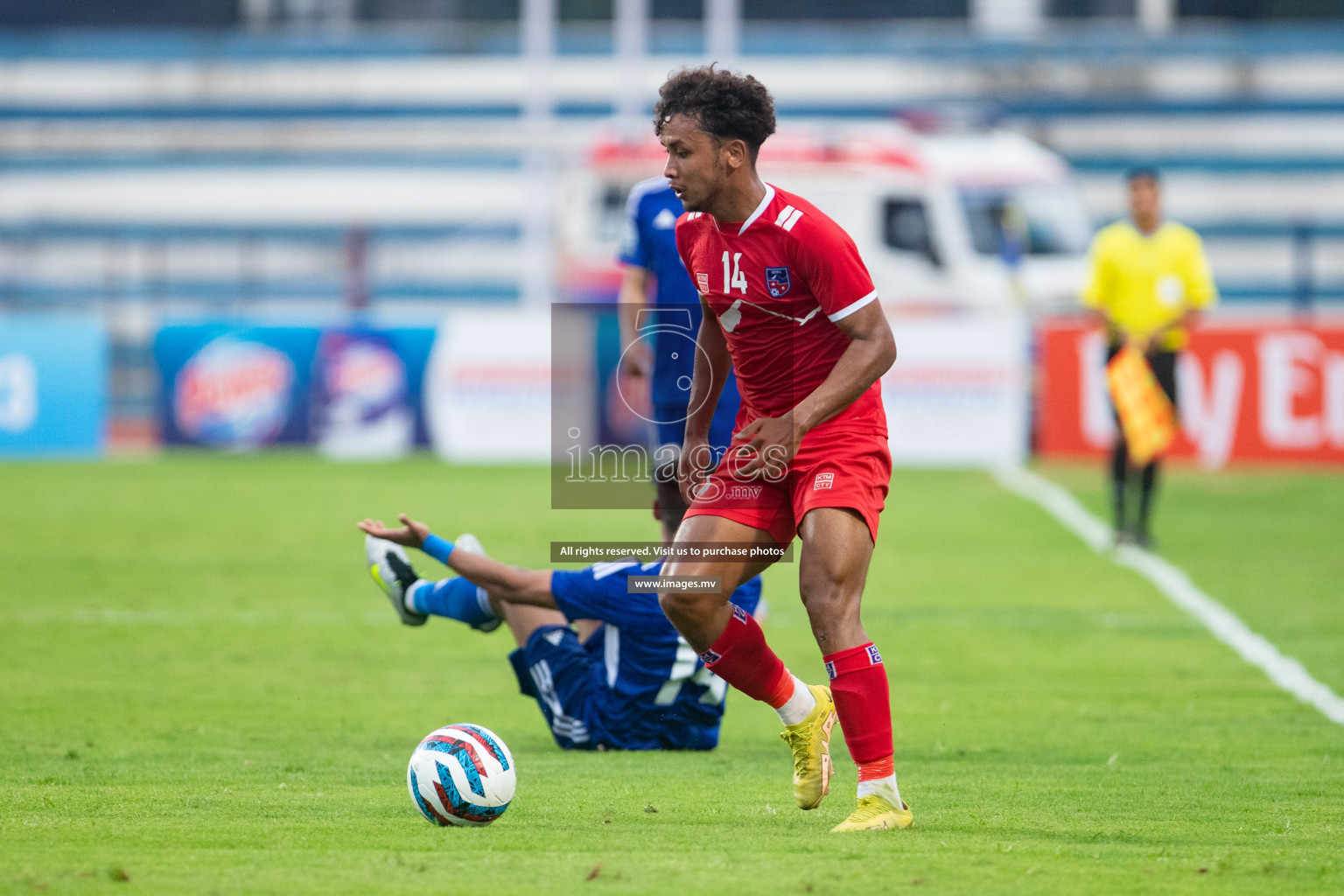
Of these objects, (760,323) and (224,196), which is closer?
(760,323)

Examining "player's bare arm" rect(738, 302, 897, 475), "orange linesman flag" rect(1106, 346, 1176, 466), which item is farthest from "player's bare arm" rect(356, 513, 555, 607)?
"orange linesman flag" rect(1106, 346, 1176, 466)

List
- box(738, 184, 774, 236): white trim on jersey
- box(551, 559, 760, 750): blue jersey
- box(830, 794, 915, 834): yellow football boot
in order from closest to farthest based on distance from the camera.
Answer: box(830, 794, 915, 834): yellow football boot, box(738, 184, 774, 236): white trim on jersey, box(551, 559, 760, 750): blue jersey

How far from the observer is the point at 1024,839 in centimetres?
509

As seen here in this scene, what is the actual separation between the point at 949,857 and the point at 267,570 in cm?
746

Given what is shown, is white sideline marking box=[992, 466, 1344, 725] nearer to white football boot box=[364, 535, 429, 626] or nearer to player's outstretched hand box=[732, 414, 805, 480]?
player's outstretched hand box=[732, 414, 805, 480]

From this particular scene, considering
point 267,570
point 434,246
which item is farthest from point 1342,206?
point 267,570

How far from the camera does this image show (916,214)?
22672mm

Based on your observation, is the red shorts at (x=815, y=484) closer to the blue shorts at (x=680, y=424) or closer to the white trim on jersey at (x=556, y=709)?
the white trim on jersey at (x=556, y=709)

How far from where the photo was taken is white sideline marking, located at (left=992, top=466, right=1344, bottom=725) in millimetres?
7969

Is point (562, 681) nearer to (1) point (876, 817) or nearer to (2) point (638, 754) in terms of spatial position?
(2) point (638, 754)

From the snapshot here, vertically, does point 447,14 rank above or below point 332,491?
above

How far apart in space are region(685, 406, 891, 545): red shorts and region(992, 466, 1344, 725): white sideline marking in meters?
2.84

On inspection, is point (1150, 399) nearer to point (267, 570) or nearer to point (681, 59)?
point (267, 570)

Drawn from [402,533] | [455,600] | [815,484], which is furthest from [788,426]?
[455,600]
